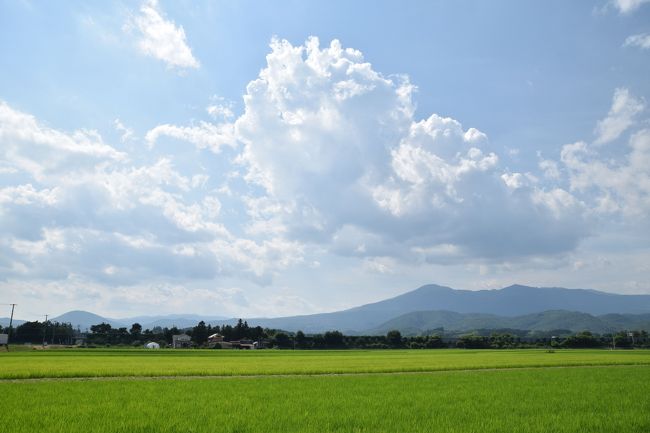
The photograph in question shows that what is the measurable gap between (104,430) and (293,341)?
14676 centimetres

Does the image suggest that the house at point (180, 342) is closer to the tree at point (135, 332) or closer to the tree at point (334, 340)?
the tree at point (135, 332)

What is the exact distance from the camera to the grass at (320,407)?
15.4 meters

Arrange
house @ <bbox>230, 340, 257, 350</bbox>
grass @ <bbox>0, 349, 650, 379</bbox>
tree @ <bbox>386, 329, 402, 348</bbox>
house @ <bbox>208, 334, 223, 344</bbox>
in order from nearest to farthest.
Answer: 1. grass @ <bbox>0, 349, 650, 379</bbox>
2. tree @ <bbox>386, 329, 402, 348</bbox>
3. house @ <bbox>230, 340, 257, 350</bbox>
4. house @ <bbox>208, 334, 223, 344</bbox>

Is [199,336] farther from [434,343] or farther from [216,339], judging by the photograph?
[434,343]

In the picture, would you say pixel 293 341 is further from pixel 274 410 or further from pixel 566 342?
pixel 274 410

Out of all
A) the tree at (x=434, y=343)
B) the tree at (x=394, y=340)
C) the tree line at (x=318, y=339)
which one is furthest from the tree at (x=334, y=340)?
the tree at (x=434, y=343)

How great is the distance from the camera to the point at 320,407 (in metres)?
19.2

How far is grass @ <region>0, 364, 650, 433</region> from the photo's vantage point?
15383mm

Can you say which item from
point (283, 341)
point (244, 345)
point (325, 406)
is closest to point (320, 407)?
point (325, 406)

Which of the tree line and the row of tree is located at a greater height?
the row of tree

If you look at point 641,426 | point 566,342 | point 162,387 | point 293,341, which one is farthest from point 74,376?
point 566,342

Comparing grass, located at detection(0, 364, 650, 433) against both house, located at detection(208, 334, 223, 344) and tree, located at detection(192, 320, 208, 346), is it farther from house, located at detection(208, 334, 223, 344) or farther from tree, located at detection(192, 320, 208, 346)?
house, located at detection(208, 334, 223, 344)

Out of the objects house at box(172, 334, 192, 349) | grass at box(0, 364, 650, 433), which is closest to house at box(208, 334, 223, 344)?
house at box(172, 334, 192, 349)

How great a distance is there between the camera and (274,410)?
60.0 feet
